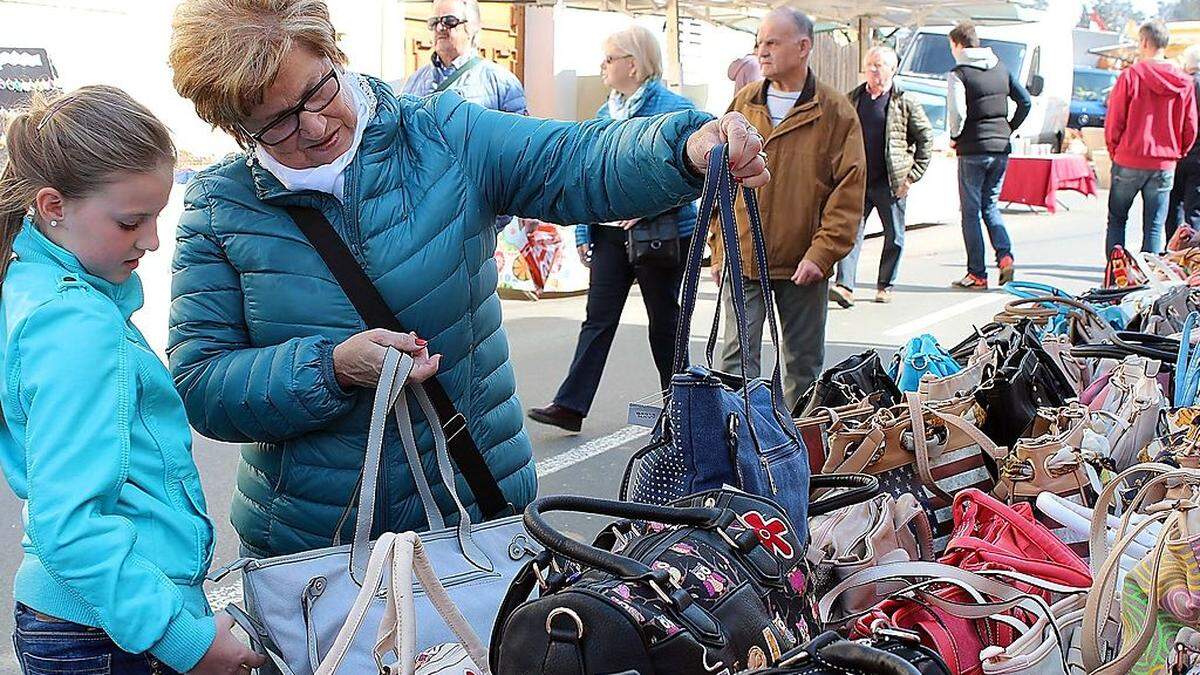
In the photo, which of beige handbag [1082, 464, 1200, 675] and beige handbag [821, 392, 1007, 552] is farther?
beige handbag [821, 392, 1007, 552]

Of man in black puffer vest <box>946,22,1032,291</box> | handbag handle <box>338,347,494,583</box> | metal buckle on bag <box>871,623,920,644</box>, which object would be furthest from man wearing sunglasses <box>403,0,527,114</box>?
metal buckle on bag <box>871,623,920,644</box>

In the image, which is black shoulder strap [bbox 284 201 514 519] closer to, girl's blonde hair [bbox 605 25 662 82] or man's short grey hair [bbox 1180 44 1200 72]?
girl's blonde hair [bbox 605 25 662 82]

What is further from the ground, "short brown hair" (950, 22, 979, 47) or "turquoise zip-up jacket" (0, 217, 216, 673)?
"short brown hair" (950, 22, 979, 47)

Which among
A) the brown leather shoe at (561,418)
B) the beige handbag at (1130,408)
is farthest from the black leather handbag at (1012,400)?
the brown leather shoe at (561,418)

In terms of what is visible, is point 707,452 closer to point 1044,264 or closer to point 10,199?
point 10,199

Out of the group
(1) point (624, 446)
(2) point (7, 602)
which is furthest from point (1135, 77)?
(2) point (7, 602)

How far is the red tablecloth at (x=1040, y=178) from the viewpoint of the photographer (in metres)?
16.8

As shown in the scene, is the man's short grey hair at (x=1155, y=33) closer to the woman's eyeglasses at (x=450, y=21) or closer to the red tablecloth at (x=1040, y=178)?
the woman's eyeglasses at (x=450, y=21)

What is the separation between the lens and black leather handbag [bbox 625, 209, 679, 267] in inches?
209

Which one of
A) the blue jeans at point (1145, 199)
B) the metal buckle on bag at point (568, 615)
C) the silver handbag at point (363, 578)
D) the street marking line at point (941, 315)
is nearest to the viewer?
the metal buckle on bag at point (568, 615)

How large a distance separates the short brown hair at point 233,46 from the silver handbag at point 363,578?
0.48 m

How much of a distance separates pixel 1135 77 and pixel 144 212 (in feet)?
30.8

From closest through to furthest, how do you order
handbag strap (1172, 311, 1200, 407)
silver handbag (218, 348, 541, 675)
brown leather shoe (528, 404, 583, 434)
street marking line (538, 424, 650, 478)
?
silver handbag (218, 348, 541, 675), handbag strap (1172, 311, 1200, 407), street marking line (538, 424, 650, 478), brown leather shoe (528, 404, 583, 434)

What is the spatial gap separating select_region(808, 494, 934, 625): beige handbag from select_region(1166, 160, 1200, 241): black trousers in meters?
8.99
